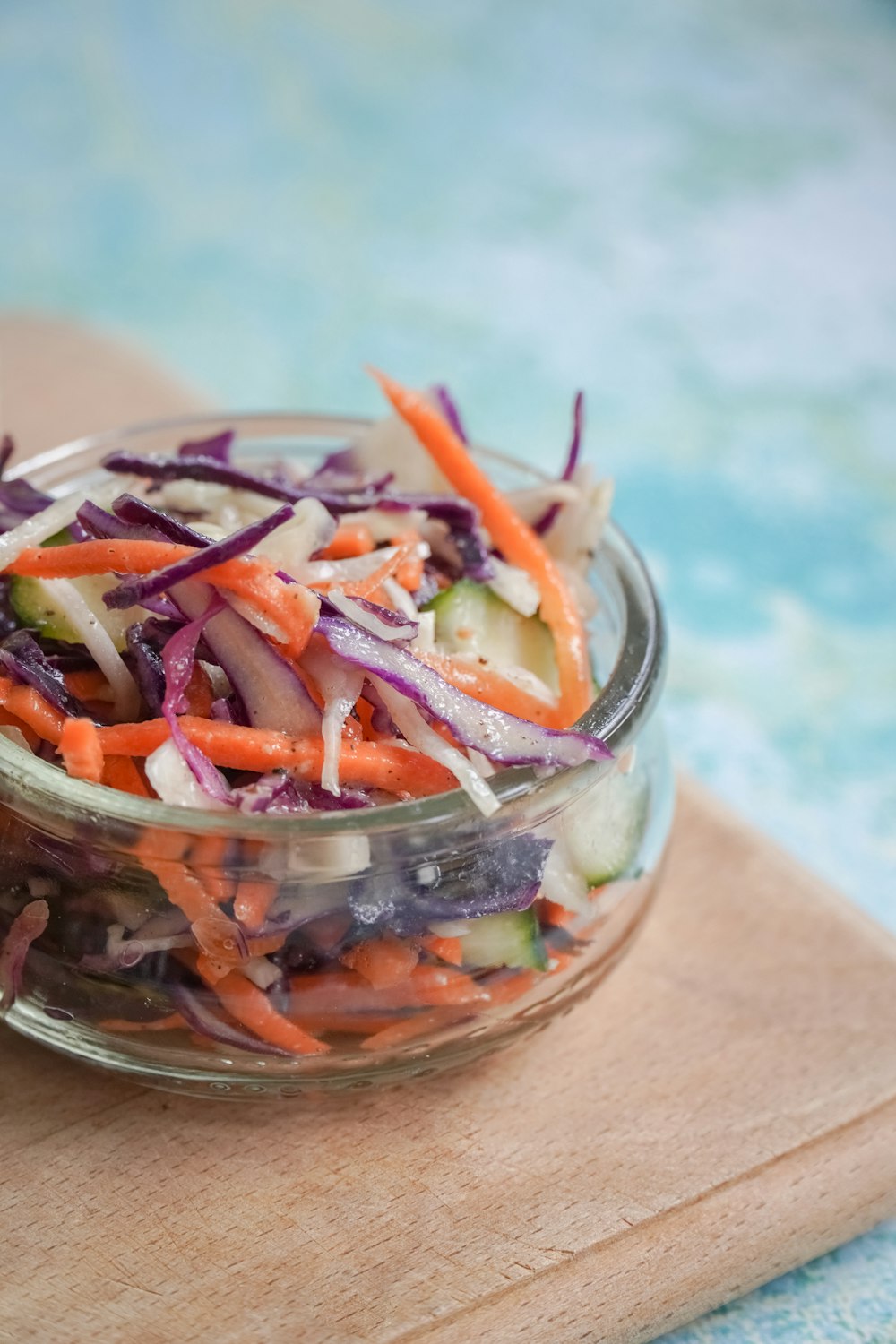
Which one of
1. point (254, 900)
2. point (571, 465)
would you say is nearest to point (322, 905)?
point (254, 900)

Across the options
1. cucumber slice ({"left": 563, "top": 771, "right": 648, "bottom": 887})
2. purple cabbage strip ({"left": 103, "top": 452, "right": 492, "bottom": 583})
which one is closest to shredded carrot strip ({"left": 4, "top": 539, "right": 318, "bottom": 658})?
purple cabbage strip ({"left": 103, "top": 452, "right": 492, "bottom": 583})

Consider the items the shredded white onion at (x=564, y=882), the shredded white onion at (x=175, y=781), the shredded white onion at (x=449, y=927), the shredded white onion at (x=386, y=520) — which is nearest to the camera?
the shredded white onion at (x=175, y=781)

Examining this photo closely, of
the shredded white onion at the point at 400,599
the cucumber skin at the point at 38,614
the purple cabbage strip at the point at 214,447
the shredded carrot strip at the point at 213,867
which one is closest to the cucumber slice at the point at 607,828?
the shredded white onion at the point at 400,599

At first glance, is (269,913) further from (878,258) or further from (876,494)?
(878,258)

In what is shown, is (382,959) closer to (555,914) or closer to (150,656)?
(555,914)

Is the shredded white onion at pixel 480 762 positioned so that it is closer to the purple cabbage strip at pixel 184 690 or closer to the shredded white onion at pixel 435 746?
the shredded white onion at pixel 435 746

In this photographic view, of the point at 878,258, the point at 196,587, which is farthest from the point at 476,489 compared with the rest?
the point at 878,258
